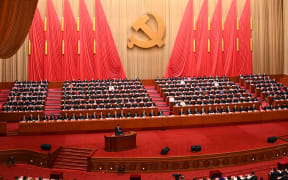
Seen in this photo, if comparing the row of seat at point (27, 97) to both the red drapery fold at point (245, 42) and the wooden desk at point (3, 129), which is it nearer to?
the wooden desk at point (3, 129)

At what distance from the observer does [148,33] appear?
1981cm

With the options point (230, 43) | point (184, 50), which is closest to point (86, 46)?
point (184, 50)

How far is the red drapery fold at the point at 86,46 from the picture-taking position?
760 inches

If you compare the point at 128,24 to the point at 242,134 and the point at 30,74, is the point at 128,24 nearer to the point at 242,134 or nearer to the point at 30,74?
the point at 30,74

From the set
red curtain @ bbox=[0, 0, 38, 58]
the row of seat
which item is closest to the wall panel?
the row of seat

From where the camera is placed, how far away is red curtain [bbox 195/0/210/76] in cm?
2016

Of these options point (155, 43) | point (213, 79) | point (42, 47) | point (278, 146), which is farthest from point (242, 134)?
point (42, 47)

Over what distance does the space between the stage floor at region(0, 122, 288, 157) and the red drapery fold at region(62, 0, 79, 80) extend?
641 cm

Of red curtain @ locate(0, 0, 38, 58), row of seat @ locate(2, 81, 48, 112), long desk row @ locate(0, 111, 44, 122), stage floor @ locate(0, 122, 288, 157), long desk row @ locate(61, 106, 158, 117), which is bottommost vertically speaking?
stage floor @ locate(0, 122, 288, 157)

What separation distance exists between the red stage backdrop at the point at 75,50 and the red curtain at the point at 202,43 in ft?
14.2

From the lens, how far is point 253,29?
823 inches

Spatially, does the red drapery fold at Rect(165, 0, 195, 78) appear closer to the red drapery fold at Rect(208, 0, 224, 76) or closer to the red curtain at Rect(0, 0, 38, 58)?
the red drapery fold at Rect(208, 0, 224, 76)

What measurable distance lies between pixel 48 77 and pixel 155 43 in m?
6.14

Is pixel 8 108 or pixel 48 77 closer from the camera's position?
pixel 8 108
